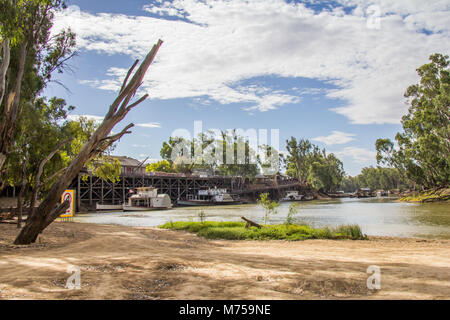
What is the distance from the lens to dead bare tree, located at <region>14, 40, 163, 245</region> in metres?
9.57

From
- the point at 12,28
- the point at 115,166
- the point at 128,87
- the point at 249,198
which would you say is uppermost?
the point at 12,28

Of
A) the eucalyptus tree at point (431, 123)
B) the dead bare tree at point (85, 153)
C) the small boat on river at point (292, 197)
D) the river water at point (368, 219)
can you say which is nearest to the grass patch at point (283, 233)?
the river water at point (368, 219)

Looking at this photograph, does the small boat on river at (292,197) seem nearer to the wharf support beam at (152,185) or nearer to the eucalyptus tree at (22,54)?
the wharf support beam at (152,185)

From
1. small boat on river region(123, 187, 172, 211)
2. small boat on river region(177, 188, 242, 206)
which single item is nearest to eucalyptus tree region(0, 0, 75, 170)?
small boat on river region(123, 187, 172, 211)

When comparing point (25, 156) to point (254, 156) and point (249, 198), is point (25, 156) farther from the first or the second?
point (254, 156)

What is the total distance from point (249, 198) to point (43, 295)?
84038mm

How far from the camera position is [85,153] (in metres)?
9.71

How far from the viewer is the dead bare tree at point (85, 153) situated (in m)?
9.57

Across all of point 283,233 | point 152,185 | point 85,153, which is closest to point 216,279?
point 85,153

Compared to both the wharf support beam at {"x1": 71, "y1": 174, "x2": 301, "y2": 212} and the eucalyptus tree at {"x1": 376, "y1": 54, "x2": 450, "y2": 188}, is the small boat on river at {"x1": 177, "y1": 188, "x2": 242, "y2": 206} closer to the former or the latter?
the wharf support beam at {"x1": 71, "y1": 174, "x2": 301, "y2": 212}

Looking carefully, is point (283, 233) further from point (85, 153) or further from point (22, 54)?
point (22, 54)

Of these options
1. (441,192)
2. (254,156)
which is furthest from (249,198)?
(441,192)
